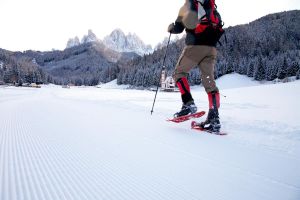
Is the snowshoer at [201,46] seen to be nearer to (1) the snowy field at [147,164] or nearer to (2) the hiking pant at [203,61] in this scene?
(2) the hiking pant at [203,61]

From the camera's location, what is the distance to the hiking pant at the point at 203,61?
13.6 feet

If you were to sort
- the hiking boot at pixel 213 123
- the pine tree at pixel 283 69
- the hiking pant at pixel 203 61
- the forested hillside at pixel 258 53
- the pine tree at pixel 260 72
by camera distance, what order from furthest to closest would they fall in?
the pine tree at pixel 260 72
the forested hillside at pixel 258 53
the pine tree at pixel 283 69
the hiking pant at pixel 203 61
the hiking boot at pixel 213 123

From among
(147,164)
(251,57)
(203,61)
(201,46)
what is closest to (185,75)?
(203,61)

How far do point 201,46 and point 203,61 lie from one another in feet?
0.87

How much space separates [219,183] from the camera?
188 centimetres

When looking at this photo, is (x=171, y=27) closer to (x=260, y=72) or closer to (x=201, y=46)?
(x=201, y=46)

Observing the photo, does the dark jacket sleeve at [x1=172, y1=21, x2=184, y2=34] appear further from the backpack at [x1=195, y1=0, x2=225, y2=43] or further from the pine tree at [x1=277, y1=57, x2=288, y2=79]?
the pine tree at [x1=277, y1=57, x2=288, y2=79]

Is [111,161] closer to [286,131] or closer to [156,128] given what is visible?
[156,128]

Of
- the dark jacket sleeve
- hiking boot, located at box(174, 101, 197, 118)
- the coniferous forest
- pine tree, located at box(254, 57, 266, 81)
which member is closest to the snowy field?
hiking boot, located at box(174, 101, 197, 118)

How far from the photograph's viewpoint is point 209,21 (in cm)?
404

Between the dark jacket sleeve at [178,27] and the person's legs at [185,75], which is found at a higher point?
the dark jacket sleeve at [178,27]

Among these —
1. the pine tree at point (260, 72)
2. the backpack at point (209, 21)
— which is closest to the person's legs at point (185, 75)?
the backpack at point (209, 21)

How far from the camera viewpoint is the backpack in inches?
156

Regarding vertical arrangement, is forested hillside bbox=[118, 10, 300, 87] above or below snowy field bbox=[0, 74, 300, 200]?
above
